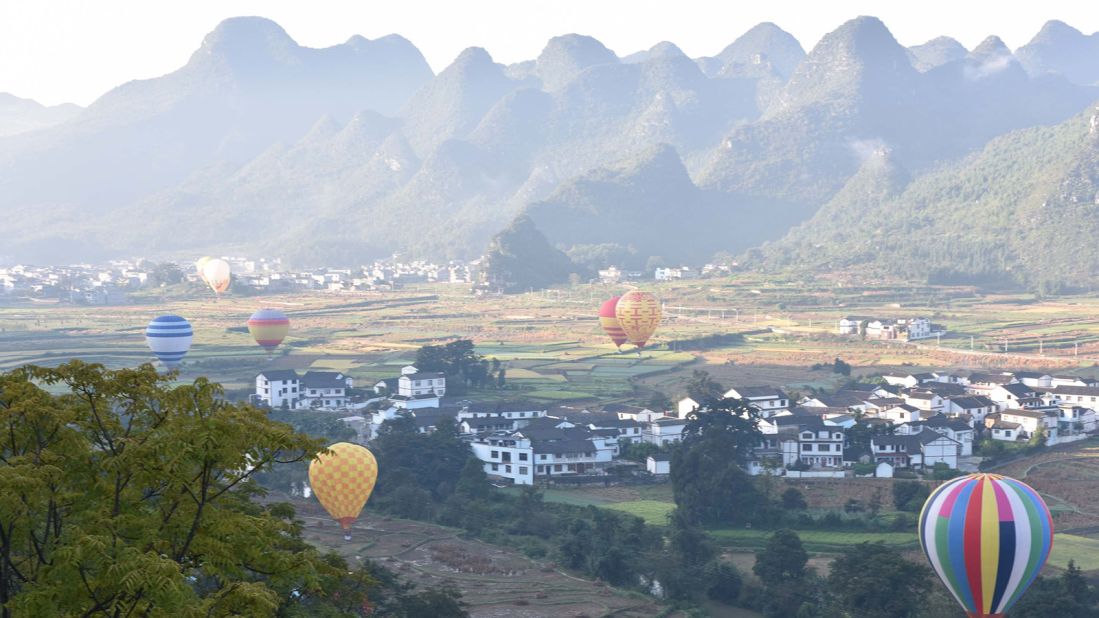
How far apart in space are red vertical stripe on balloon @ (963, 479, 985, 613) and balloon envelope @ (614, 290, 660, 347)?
28677 millimetres

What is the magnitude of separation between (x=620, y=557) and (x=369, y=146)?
148m

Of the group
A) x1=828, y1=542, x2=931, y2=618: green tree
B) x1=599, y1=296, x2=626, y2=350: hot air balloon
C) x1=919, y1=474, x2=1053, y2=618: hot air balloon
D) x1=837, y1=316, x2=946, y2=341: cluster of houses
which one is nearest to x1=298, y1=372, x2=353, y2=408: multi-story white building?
x1=599, y1=296, x2=626, y2=350: hot air balloon

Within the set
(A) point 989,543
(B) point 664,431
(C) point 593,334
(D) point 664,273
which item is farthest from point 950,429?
(D) point 664,273

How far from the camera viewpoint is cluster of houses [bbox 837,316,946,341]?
5422cm

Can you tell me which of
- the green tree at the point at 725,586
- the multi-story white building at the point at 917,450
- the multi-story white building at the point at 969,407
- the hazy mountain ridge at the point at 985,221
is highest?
the hazy mountain ridge at the point at 985,221

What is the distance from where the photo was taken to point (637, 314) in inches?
1832

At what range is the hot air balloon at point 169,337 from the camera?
132 feet

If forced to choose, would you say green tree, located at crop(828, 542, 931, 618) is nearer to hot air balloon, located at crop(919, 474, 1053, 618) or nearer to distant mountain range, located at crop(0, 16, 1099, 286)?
hot air balloon, located at crop(919, 474, 1053, 618)

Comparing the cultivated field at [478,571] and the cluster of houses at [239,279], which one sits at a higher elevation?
the cluster of houses at [239,279]

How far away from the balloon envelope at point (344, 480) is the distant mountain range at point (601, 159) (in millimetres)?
60174

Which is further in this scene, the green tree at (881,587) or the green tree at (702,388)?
the green tree at (702,388)

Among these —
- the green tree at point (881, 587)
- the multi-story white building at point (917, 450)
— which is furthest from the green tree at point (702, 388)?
the green tree at point (881, 587)

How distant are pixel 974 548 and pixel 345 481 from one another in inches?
407

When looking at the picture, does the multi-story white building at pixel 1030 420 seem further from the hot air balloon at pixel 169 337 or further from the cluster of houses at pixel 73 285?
the cluster of houses at pixel 73 285
